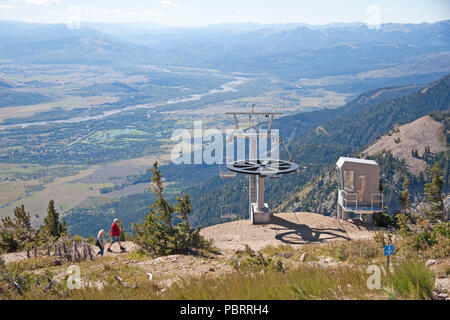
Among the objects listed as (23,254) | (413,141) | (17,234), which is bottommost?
(413,141)

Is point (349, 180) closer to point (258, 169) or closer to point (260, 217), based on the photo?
point (258, 169)

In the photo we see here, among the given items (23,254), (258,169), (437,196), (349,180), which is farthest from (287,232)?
(23,254)

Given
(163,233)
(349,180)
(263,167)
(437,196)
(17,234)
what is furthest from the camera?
(437,196)

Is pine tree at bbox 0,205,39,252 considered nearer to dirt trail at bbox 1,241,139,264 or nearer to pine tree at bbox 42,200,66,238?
dirt trail at bbox 1,241,139,264

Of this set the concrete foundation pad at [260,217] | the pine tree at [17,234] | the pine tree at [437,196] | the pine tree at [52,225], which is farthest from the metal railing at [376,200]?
the pine tree at [52,225]

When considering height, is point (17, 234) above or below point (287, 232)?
above

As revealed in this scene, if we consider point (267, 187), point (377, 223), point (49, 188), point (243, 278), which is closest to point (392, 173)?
point (267, 187)
